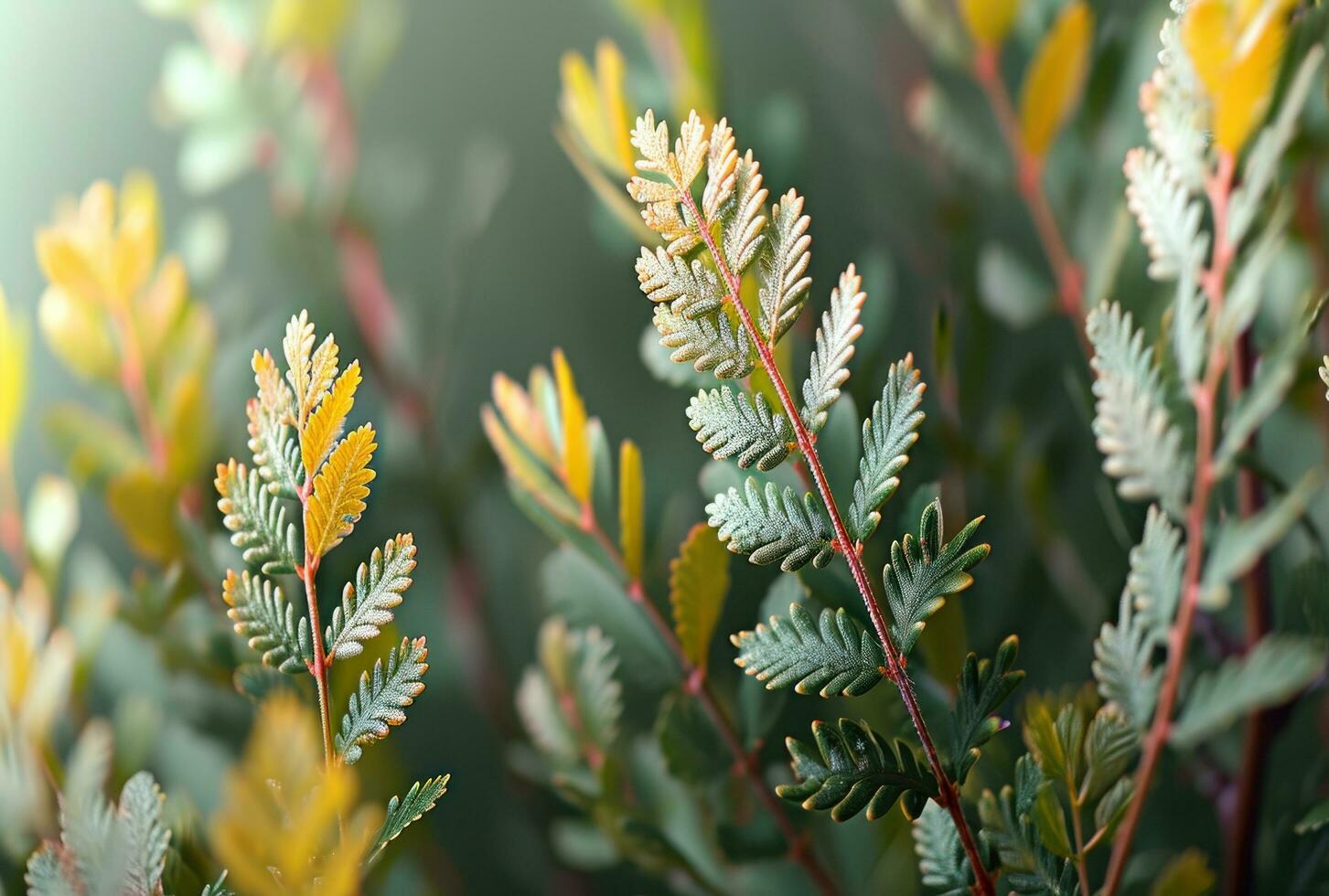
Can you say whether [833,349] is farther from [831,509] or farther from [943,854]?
[943,854]

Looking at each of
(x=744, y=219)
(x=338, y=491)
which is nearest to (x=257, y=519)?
(x=338, y=491)

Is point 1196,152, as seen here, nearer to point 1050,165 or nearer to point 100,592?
point 1050,165

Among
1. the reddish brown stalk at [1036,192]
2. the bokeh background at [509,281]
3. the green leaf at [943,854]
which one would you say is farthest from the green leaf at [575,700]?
the reddish brown stalk at [1036,192]

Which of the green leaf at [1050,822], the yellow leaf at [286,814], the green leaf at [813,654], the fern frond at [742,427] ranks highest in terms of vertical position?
the fern frond at [742,427]

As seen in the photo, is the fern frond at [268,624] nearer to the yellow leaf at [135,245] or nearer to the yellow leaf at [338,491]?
the yellow leaf at [338,491]

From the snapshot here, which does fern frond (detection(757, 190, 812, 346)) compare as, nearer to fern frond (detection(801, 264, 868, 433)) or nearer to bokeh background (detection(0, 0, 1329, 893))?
fern frond (detection(801, 264, 868, 433))

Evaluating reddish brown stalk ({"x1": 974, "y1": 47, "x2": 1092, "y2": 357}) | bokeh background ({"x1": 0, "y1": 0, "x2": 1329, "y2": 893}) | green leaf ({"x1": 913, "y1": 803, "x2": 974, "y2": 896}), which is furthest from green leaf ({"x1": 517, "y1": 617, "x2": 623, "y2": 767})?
reddish brown stalk ({"x1": 974, "y1": 47, "x2": 1092, "y2": 357})
